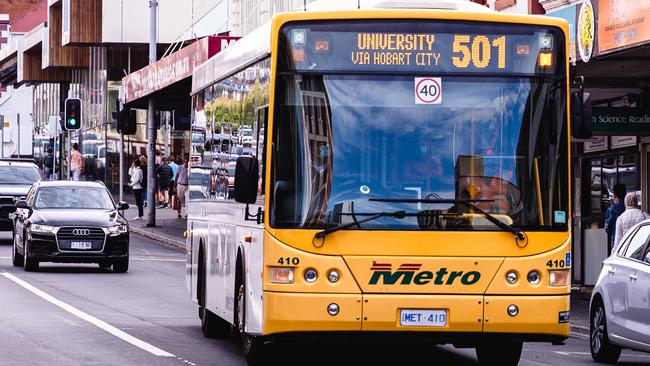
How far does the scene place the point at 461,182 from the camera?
39.8ft

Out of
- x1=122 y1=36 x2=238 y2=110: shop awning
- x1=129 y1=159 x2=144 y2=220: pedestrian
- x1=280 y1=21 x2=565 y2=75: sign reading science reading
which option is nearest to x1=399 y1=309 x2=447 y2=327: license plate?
x1=280 y1=21 x2=565 y2=75: sign reading science reading

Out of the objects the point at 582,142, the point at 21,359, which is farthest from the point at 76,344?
the point at 582,142

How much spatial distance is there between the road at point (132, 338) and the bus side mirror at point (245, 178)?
62.7 inches

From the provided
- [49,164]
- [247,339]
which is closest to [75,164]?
[49,164]

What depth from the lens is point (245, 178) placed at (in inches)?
483

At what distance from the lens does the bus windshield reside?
12109 millimetres

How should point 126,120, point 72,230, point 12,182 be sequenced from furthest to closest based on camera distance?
point 126,120 → point 12,182 → point 72,230

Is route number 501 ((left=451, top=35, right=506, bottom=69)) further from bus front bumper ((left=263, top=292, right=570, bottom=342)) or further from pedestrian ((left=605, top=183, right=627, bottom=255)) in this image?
pedestrian ((left=605, top=183, right=627, bottom=255))

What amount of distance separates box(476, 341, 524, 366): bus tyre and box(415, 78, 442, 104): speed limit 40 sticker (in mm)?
2519

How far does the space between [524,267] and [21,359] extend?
14.7ft

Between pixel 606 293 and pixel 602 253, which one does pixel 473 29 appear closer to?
pixel 606 293

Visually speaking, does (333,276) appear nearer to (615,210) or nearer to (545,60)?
(545,60)

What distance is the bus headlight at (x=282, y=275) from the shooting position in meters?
12.1

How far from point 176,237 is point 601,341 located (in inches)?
963
